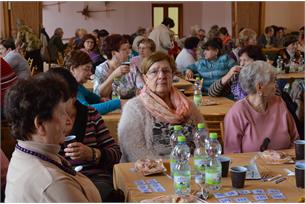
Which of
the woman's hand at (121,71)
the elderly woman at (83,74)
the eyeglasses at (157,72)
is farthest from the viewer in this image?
the woman's hand at (121,71)

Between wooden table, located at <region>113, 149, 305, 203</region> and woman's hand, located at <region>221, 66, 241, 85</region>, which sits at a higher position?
woman's hand, located at <region>221, 66, 241, 85</region>

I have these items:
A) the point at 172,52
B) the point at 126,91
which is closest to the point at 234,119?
the point at 126,91

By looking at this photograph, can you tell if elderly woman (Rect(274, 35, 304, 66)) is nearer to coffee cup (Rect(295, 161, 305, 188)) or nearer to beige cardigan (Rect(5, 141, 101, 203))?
coffee cup (Rect(295, 161, 305, 188))

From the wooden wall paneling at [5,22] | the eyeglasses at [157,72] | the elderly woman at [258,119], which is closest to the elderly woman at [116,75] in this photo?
the eyeglasses at [157,72]

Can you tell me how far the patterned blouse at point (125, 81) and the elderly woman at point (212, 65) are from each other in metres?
0.98

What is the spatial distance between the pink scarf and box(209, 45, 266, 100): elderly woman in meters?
1.17

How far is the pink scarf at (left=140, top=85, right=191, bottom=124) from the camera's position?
273cm

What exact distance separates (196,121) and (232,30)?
1023 cm

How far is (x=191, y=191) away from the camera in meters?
1.96

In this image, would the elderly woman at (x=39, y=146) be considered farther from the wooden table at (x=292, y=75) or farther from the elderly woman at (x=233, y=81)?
the wooden table at (x=292, y=75)

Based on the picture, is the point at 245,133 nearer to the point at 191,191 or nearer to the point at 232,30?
the point at 191,191

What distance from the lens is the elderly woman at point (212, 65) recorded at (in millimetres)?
5133

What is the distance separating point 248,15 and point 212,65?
24.5 feet

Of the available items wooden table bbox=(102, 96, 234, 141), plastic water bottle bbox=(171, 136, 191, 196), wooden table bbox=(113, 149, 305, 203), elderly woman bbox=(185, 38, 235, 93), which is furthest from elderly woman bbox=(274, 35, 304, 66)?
plastic water bottle bbox=(171, 136, 191, 196)
